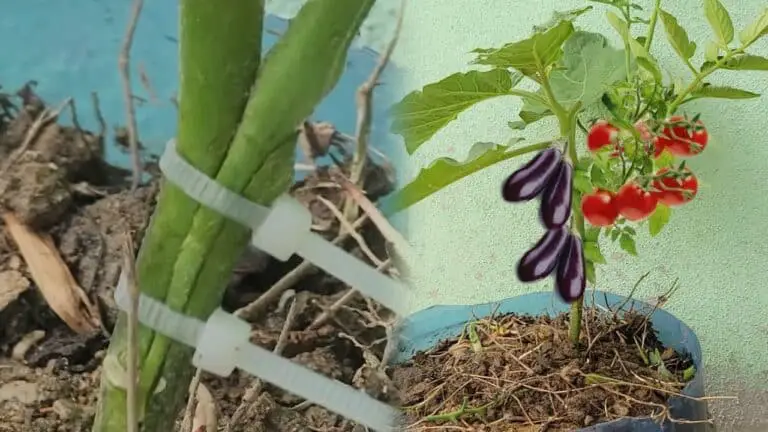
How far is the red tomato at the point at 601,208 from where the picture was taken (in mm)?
398

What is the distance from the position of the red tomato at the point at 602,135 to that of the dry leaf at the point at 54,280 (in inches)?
11.0

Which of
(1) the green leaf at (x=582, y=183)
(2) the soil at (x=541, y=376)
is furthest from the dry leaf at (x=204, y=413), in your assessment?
(1) the green leaf at (x=582, y=183)

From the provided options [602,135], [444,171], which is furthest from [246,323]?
[602,135]

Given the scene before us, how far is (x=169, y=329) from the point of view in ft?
0.68

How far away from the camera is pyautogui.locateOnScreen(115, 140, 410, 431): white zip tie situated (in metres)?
0.20

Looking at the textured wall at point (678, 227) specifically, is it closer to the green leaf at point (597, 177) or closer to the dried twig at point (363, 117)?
the green leaf at point (597, 177)

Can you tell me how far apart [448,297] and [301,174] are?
0.38 metres

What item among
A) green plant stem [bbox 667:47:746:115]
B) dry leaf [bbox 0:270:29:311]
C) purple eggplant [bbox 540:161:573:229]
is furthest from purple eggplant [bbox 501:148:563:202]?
dry leaf [bbox 0:270:29:311]

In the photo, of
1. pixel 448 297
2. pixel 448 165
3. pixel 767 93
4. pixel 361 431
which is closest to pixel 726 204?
pixel 767 93

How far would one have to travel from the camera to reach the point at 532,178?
35 cm

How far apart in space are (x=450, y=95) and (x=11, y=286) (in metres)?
0.22

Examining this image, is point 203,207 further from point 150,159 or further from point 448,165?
point 448,165

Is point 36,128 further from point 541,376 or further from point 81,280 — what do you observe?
point 541,376

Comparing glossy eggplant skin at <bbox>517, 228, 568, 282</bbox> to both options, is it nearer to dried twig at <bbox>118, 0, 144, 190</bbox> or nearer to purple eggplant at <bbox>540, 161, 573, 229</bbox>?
purple eggplant at <bbox>540, 161, 573, 229</bbox>
